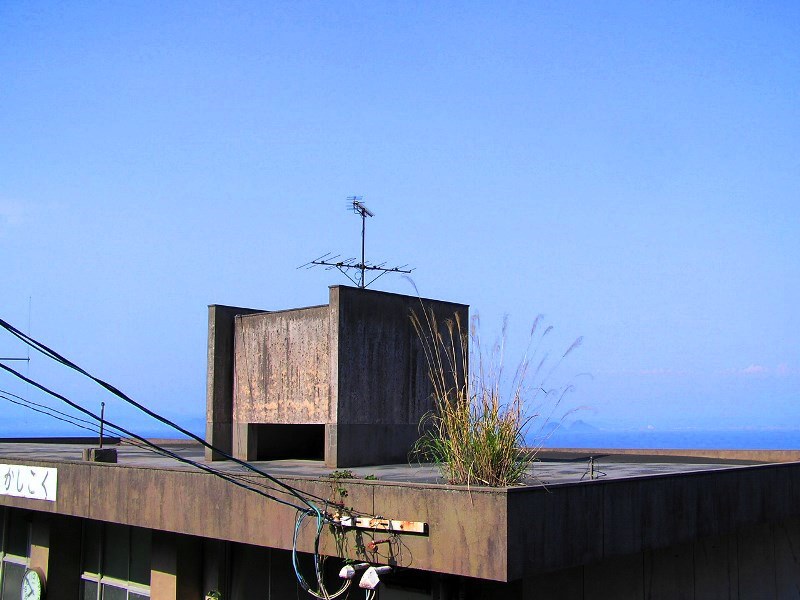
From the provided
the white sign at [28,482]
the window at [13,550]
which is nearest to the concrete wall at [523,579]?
the window at [13,550]

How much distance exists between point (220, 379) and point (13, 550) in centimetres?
495

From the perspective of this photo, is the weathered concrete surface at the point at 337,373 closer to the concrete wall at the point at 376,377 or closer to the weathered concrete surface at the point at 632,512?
the concrete wall at the point at 376,377

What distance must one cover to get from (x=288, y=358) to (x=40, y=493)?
4.18 metres

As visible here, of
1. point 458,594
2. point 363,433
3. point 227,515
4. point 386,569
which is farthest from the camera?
point 363,433

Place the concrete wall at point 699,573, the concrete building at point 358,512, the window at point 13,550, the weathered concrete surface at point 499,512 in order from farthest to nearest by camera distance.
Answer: the window at point 13,550 → the concrete wall at point 699,573 → the concrete building at point 358,512 → the weathered concrete surface at point 499,512

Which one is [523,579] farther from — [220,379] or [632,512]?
[220,379]

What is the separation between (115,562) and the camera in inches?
586

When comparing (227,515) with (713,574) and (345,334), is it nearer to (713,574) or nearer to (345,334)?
(345,334)

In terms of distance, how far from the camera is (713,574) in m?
12.6

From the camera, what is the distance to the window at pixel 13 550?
640 inches

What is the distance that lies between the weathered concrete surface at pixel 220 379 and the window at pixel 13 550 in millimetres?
3591

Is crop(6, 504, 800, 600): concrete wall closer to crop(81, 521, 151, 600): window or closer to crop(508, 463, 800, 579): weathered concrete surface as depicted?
crop(81, 521, 151, 600): window

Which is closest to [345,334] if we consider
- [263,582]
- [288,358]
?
[288,358]

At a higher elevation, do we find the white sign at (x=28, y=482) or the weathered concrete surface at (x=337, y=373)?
the weathered concrete surface at (x=337, y=373)
